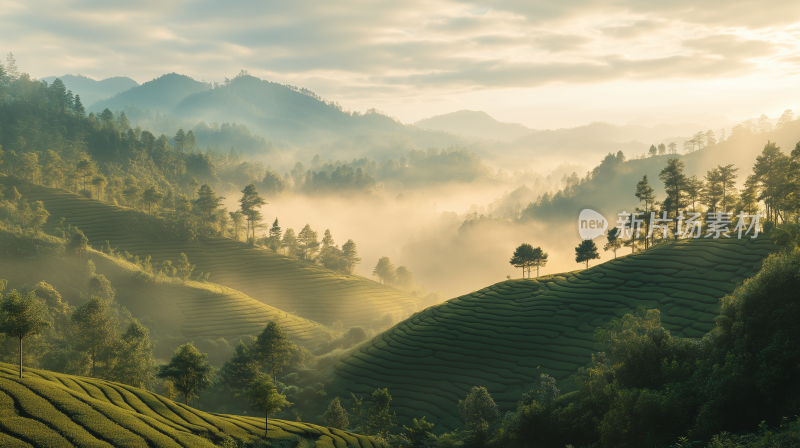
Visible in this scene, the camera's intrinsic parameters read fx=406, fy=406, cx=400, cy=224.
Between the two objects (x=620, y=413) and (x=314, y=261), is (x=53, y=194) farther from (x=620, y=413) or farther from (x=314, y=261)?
(x=620, y=413)

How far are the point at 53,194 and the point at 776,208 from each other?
546 ft

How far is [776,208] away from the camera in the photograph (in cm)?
6341

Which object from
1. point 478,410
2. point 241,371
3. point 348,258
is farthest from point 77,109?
point 478,410

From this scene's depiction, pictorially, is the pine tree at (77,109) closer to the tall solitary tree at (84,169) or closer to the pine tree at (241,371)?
the tall solitary tree at (84,169)

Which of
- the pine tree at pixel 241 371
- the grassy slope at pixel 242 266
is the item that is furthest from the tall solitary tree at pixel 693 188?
the pine tree at pixel 241 371

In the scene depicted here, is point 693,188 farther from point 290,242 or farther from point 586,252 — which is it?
point 290,242

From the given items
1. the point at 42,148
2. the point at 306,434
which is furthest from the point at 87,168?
the point at 306,434

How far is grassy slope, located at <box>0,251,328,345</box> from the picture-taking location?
263 feet

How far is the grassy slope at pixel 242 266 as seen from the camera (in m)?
109

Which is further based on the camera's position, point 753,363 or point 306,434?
point 306,434

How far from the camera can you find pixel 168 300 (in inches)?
3506

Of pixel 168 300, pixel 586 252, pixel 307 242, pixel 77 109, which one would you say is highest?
pixel 77 109

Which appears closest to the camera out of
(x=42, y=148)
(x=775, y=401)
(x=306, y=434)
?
(x=775, y=401)

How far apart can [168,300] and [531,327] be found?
7626 centimetres
